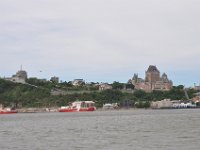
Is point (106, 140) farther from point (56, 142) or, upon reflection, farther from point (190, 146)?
point (190, 146)

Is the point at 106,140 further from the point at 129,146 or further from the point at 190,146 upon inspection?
the point at 190,146

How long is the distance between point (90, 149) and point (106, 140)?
833 centimetres

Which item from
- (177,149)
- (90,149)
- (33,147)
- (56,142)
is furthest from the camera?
(56,142)

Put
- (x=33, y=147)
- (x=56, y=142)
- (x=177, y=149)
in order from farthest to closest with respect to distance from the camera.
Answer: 1. (x=56, y=142)
2. (x=33, y=147)
3. (x=177, y=149)

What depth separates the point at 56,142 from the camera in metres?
58.0

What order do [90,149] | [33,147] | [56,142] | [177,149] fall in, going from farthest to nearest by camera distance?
[56,142] < [33,147] < [90,149] < [177,149]

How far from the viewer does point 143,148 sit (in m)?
49.0

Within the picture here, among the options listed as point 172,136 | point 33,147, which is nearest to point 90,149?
point 33,147

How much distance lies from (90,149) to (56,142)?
8.98 meters

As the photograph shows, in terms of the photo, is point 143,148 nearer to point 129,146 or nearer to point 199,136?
point 129,146

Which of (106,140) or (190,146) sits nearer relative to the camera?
(190,146)

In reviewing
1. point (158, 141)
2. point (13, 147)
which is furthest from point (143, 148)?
point (13, 147)

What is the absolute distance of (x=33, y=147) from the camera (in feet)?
175

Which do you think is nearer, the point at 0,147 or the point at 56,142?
the point at 0,147
